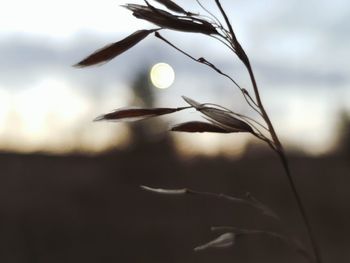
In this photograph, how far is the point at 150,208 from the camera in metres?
5.57

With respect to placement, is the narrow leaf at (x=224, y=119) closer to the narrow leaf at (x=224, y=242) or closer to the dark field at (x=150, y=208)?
the narrow leaf at (x=224, y=242)

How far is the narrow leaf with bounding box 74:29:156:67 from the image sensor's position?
437 millimetres

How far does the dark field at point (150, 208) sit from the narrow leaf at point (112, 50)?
385 centimetres

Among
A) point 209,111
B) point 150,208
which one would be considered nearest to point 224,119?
point 209,111

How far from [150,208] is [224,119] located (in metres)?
5.17

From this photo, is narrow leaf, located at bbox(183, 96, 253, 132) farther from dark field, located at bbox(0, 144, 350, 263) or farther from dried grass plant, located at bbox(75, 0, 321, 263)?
dark field, located at bbox(0, 144, 350, 263)

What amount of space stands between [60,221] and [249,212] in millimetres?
1248

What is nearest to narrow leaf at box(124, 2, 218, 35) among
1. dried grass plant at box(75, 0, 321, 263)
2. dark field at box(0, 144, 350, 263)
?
dried grass plant at box(75, 0, 321, 263)

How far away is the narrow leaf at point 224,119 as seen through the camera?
0.43m

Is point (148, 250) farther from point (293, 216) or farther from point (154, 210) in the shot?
point (293, 216)

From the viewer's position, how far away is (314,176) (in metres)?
5.87

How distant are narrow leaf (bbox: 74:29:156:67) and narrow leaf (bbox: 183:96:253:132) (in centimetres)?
5

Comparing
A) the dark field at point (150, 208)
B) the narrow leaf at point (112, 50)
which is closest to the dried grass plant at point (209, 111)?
the narrow leaf at point (112, 50)

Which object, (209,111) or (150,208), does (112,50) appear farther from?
(150,208)
